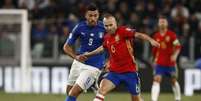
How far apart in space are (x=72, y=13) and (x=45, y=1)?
1.31 meters

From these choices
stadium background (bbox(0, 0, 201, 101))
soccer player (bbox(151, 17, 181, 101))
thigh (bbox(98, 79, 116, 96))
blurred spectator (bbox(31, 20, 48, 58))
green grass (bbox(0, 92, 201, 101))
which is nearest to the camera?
thigh (bbox(98, 79, 116, 96))

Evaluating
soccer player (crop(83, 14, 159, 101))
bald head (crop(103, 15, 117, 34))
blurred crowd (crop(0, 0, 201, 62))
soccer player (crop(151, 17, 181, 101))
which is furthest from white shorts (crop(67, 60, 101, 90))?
blurred crowd (crop(0, 0, 201, 62))

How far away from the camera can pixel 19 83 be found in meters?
26.0

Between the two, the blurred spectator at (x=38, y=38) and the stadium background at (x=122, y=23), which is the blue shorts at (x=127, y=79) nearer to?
the stadium background at (x=122, y=23)

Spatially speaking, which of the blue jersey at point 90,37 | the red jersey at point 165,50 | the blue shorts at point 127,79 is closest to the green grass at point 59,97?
the red jersey at point 165,50

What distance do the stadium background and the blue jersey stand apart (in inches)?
354

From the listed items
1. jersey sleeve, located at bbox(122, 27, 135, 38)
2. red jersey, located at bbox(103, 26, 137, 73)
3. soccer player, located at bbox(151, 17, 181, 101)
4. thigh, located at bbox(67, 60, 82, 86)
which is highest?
jersey sleeve, located at bbox(122, 27, 135, 38)

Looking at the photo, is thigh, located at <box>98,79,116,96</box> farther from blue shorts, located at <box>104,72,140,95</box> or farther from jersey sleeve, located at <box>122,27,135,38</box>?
jersey sleeve, located at <box>122,27,135,38</box>

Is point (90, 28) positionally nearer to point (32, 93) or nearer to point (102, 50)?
point (102, 50)

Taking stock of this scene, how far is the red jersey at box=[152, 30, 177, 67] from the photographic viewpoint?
21.5 meters

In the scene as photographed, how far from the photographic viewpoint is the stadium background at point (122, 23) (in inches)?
1032

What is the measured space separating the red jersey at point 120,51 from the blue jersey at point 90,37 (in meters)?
0.60

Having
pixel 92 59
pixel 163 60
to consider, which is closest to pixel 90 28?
pixel 92 59

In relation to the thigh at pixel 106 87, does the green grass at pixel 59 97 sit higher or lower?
lower
